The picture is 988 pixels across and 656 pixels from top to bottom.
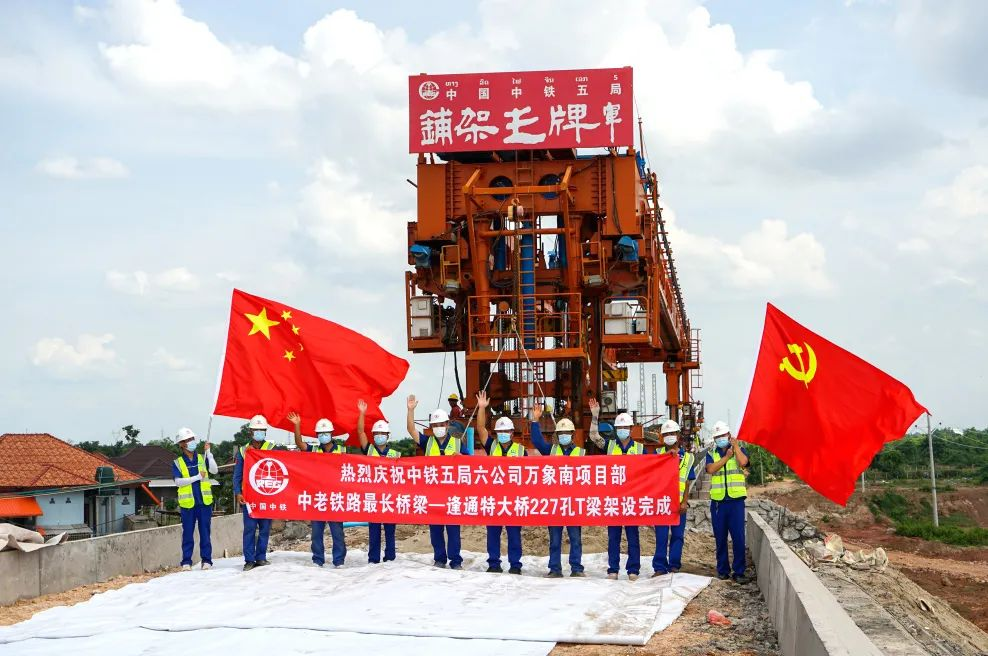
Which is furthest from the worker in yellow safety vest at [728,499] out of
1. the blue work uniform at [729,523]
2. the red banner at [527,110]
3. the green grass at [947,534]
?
the green grass at [947,534]

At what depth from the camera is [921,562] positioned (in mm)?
23406

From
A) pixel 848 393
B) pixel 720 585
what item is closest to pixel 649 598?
pixel 720 585

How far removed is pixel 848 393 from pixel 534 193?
1005 cm

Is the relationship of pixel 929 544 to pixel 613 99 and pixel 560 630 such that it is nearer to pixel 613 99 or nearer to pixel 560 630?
pixel 613 99

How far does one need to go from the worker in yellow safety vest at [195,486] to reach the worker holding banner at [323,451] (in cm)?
118

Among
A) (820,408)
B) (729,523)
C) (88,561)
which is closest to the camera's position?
(820,408)

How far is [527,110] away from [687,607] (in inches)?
482

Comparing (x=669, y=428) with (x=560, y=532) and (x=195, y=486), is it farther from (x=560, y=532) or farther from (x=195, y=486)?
(x=195, y=486)

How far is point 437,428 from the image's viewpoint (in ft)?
42.7

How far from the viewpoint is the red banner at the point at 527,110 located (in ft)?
65.7

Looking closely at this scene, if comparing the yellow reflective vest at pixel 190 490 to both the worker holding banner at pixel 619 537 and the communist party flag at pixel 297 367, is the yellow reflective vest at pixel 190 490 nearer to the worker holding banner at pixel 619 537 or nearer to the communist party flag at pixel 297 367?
the communist party flag at pixel 297 367

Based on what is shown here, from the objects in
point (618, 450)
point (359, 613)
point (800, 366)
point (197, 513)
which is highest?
point (800, 366)

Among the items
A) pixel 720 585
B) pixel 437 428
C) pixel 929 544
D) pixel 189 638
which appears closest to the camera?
pixel 189 638

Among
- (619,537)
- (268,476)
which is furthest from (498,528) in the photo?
(268,476)
